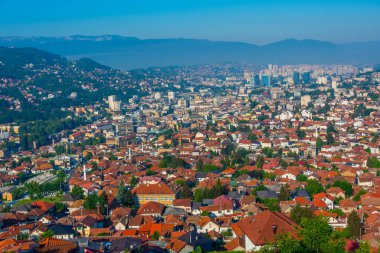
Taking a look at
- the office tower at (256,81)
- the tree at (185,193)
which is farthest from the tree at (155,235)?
the office tower at (256,81)

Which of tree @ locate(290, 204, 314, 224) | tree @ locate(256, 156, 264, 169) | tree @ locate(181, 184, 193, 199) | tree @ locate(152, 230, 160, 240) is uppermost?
tree @ locate(290, 204, 314, 224)

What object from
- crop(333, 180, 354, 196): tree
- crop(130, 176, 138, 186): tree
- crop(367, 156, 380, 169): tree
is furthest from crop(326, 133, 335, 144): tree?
crop(130, 176, 138, 186): tree

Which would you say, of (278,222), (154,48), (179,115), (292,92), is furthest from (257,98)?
(154,48)

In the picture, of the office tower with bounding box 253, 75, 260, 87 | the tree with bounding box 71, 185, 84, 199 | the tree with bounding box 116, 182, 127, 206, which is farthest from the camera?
the office tower with bounding box 253, 75, 260, 87

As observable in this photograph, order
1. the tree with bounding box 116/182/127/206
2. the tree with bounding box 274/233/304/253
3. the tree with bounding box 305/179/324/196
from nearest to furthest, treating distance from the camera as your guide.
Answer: the tree with bounding box 274/233/304/253
the tree with bounding box 116/182/127/206
the tree with bounding box 305/179/324/196

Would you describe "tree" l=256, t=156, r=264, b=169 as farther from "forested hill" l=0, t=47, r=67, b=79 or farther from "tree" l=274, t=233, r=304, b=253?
"forested hill" l=0, t=47, r=67, b=79

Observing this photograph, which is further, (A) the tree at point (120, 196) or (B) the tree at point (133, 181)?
(B) the tree at point (133, 181)

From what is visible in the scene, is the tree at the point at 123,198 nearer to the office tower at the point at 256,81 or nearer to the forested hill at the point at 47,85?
the forested hill at the point at 47,85
